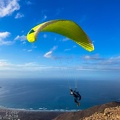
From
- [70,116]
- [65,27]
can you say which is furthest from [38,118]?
[65,27]

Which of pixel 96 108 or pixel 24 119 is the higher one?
pixel 96 108

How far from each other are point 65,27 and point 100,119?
109 feet

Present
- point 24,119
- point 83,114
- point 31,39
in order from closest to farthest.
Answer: point 31,39 < point 83,114 < point 24,119

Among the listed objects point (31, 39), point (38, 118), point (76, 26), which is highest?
point (76, 26)

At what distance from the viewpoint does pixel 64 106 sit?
128 m

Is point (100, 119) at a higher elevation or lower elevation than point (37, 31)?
lower

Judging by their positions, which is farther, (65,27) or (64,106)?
(64,106)

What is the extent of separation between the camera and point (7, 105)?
140375 mm

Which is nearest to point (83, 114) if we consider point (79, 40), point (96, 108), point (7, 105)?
point (96, 108)

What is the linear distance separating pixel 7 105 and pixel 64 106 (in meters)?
37.7

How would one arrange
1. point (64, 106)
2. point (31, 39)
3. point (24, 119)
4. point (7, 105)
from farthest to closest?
point (7, 105) < point (64, 106) < point (24, 119) < point (31, 39)

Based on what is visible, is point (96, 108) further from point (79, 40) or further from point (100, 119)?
point (79, 40)

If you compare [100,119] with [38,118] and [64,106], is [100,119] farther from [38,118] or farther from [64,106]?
[64,106]

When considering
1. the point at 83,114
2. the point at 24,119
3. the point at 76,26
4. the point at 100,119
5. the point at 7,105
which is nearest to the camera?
the point at 76,26
